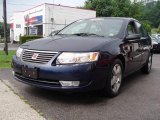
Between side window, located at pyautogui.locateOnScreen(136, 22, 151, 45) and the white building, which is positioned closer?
side window, located at pyautogui.locateOnScreen(136, 22, 151, 45)

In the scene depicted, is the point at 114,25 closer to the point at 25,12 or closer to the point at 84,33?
the point at 84,33

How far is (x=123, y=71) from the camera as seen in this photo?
5715 millimetres

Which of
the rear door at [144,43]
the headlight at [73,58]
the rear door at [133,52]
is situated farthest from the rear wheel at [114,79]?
the rear door at [144,43]

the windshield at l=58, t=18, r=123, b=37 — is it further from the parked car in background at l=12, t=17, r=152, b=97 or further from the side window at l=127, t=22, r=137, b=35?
the side window at l=127, t=22, r=137, b=35

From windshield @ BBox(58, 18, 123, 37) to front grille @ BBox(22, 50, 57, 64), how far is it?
1.26 metres

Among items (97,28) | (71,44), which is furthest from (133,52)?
(71,44)

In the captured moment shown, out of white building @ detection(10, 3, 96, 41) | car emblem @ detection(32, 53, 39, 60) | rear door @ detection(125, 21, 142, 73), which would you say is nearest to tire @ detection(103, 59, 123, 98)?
rear door @ detection(125, 21, 142, 73)

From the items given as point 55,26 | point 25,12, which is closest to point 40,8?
point 55,26

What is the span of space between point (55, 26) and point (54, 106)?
2797 centimetres

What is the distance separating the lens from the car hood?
4.79m

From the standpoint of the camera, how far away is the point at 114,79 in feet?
17.5

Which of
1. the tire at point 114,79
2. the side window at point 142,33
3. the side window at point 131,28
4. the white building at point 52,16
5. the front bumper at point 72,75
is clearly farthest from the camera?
the white building at point 52,16

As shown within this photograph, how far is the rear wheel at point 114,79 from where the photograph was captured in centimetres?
507

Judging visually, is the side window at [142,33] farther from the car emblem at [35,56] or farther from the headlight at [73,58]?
the car emblem at [35,56]
